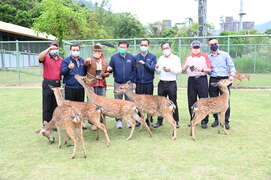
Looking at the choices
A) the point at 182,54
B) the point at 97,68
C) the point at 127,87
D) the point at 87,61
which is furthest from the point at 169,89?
the point at 182,54

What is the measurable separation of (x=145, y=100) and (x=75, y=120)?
2.01m

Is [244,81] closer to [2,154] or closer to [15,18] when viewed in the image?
[2,154]

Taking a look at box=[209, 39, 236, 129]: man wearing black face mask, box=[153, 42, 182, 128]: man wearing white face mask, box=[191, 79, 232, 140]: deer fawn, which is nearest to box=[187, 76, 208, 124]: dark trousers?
box=[209, 39, 236, 129]: man wearing black face mask

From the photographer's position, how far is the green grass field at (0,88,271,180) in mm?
4578

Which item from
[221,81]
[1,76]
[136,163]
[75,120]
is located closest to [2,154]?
[75,120]

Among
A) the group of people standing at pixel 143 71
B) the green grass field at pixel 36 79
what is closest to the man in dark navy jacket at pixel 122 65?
the group of people standing at pixel 143 71

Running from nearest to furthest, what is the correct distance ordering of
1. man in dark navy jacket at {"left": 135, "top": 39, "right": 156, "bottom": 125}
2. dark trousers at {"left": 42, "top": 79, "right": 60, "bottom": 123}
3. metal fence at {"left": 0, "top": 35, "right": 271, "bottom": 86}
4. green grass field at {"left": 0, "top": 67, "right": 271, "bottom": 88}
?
dark trousers at {"left": 42, "top": 79, "right": 60, "bottom": 123} → man in dark navy jacket at {"left": 135, "top": 39, "right": 156, "bottom": 125} → green grass field at {"left": 0, "top": 67, "right": 271, "bottom": 88} → metal fence at {"left": 0, "top": 35, "right": 271, "bottom": 86}

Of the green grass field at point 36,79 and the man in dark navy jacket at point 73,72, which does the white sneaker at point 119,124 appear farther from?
the green grass field at point 36,79

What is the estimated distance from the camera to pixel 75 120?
5.55 meters

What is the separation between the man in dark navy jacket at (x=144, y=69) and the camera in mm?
7180

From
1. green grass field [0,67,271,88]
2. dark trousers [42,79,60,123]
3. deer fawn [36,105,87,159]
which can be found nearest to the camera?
deer fawn [36,105,87,159]

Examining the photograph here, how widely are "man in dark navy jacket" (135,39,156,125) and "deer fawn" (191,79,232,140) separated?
1.40 metres

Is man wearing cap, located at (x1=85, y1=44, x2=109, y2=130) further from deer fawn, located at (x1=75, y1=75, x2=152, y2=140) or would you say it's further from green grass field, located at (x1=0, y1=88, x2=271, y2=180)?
green grass field, located at (x1=0, y1=88, x2=271, y2=180)

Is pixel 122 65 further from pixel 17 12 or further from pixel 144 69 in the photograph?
pixel 17 12
